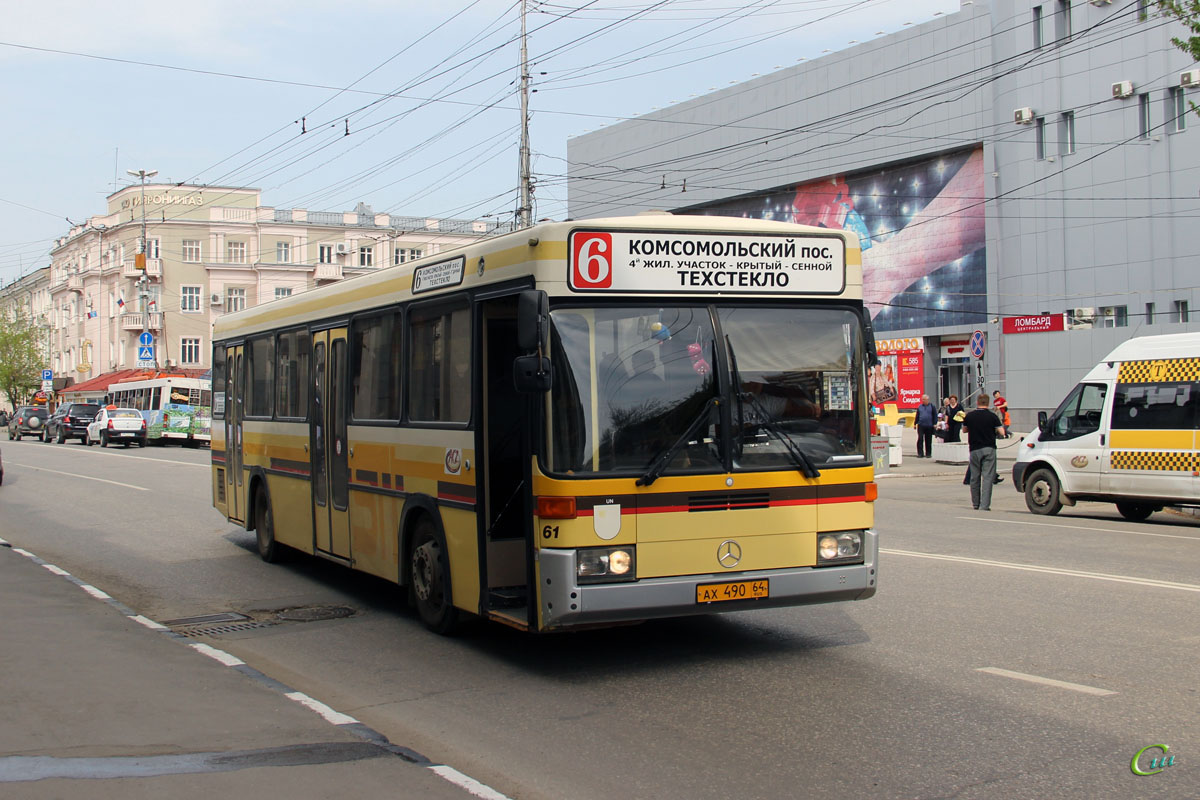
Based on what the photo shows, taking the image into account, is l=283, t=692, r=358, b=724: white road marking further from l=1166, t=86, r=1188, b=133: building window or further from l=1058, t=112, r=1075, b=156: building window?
l=1058, t=112, r=1075, b=156: building window

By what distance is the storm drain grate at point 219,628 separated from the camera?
366 inches

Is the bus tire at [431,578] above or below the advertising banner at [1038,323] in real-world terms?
below

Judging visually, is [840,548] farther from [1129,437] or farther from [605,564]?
[1129,437]

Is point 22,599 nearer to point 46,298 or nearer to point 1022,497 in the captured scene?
point 1022,497

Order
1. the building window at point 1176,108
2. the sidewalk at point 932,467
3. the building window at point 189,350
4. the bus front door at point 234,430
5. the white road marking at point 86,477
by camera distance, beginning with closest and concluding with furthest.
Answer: the bus front door at point 234,430 → the white road marking at point 86,477 → the sidewalk at point 932,467 → the building window at point 1176,108 → the building window at point 189,350

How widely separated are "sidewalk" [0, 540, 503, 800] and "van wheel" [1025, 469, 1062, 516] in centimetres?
1348

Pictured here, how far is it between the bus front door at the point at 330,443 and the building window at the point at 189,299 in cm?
7776

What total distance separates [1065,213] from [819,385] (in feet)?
137

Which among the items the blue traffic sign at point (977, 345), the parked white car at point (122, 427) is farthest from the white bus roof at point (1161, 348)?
the parked white car at point (122, 427)

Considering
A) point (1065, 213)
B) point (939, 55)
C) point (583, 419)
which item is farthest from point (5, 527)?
point (939, 55)

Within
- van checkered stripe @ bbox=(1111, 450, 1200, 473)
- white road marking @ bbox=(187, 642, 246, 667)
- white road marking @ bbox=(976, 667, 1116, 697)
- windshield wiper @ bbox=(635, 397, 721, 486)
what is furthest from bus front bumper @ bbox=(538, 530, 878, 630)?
van checkered stripe @ bbox=(1111, 450, 1200, 473)

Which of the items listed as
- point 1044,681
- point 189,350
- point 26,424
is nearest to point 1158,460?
point 1044,681

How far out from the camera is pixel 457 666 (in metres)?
7.85

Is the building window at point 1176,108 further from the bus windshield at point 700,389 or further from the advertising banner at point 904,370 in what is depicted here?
the bus windshield at point 700,389
